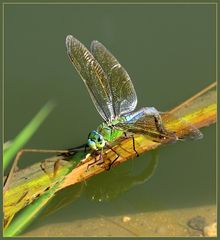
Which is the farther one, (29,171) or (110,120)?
(110,120)

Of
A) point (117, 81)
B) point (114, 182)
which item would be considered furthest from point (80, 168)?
point (117, 81)

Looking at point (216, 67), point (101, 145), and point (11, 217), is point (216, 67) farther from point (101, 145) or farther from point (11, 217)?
point (11, 217)

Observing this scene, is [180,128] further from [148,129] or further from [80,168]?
[80,168]

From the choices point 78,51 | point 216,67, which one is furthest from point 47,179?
point 216,67

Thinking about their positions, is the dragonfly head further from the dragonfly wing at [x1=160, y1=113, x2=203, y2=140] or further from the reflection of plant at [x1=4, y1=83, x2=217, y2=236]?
the dragonfly wing at [x1=160, y1=113, x2=203, y2=140]

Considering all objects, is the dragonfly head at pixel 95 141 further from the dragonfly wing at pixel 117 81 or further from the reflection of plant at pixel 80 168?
the dragonfly wing at pixel 117 81

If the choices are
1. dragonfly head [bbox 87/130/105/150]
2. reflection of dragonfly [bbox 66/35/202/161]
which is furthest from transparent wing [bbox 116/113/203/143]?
dragonfly head [bbox 87/130/105/150]
